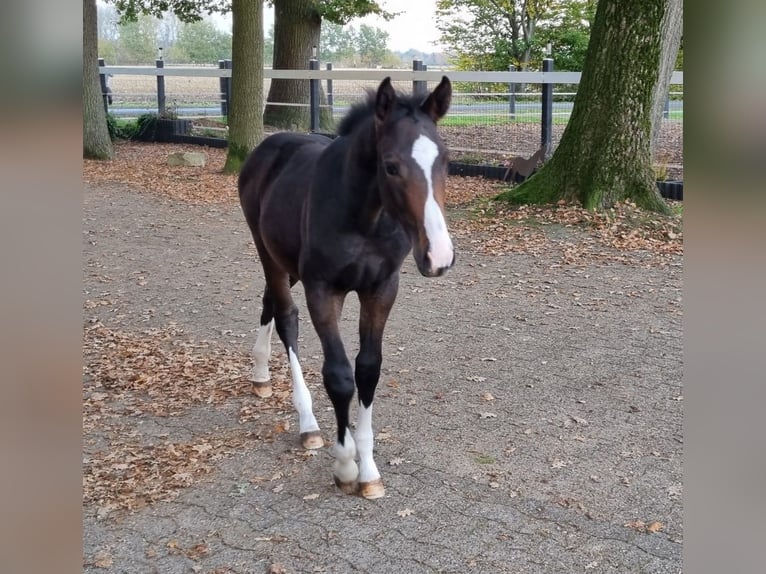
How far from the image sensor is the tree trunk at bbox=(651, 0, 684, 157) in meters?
8.75

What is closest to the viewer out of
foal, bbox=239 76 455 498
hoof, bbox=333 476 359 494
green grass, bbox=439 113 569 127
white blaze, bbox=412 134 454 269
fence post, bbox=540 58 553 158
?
white blaze, bbox=412 134 454 269

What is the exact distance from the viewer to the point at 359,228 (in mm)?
3457

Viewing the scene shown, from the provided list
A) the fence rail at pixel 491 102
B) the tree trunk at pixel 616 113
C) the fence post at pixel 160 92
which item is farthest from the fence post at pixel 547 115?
the fence post at pixel 160 92

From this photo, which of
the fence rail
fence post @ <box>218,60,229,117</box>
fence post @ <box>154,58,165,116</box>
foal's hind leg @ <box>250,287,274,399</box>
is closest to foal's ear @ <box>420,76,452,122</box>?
foal's hind leg @ <box>250,287,274,399</box>

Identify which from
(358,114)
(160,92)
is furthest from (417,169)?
(160,92)

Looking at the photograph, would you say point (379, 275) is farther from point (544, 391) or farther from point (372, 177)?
point (544, 391)

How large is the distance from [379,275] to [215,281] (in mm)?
4781

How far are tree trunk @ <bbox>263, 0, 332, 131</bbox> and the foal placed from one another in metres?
14.7

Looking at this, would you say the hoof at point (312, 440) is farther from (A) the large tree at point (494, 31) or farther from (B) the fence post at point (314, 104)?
(A) the large tree at point (494, 31)

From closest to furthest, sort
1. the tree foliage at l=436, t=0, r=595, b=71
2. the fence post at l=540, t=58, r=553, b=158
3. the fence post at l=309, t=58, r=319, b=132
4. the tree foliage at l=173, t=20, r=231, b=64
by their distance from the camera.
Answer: the fence post at l=540, t=58, r=553, b=158 < the fence post at l=309, t=58, r=319, b=132 < the tree foliage at l=436, t=0, r=595, b=71 < the tree foliage at l=173, t=20, r=231, b=64

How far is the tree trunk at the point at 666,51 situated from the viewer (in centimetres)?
875

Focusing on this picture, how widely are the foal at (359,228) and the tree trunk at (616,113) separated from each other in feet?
18.5

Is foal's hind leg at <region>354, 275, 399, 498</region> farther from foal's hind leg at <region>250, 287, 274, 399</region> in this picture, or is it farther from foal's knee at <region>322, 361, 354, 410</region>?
foal's hind leg at <region>250, 287, 274, 399</region>
